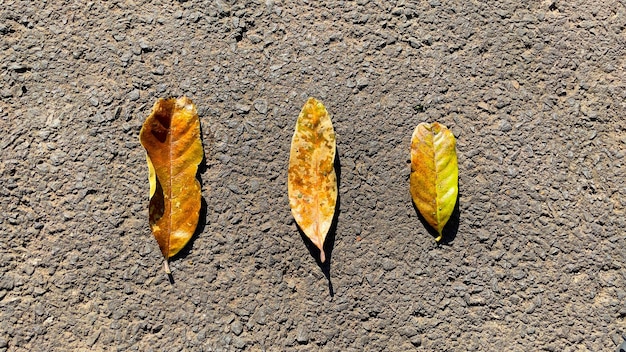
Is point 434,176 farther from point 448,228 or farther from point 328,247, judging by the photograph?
point 328,247

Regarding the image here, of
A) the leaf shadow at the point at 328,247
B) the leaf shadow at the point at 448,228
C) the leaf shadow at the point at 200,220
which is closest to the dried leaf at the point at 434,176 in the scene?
the leaf shadow at the point at 448,228

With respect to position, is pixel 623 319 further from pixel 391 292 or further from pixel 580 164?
pixel 391 292

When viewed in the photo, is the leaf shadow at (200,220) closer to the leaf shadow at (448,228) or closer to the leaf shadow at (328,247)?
the leaf shadow at (328,247)

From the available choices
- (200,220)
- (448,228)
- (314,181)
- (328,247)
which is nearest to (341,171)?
(314,181)

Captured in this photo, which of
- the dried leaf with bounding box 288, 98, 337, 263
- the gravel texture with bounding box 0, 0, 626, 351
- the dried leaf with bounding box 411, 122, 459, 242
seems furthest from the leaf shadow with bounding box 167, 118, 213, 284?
the dried leaf with bounding box 411, 122, 459, 242

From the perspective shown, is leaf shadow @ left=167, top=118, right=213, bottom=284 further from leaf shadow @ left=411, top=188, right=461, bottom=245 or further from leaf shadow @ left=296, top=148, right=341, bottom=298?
leaf shadow @ left=411, top=188, right=461, bottom=245
